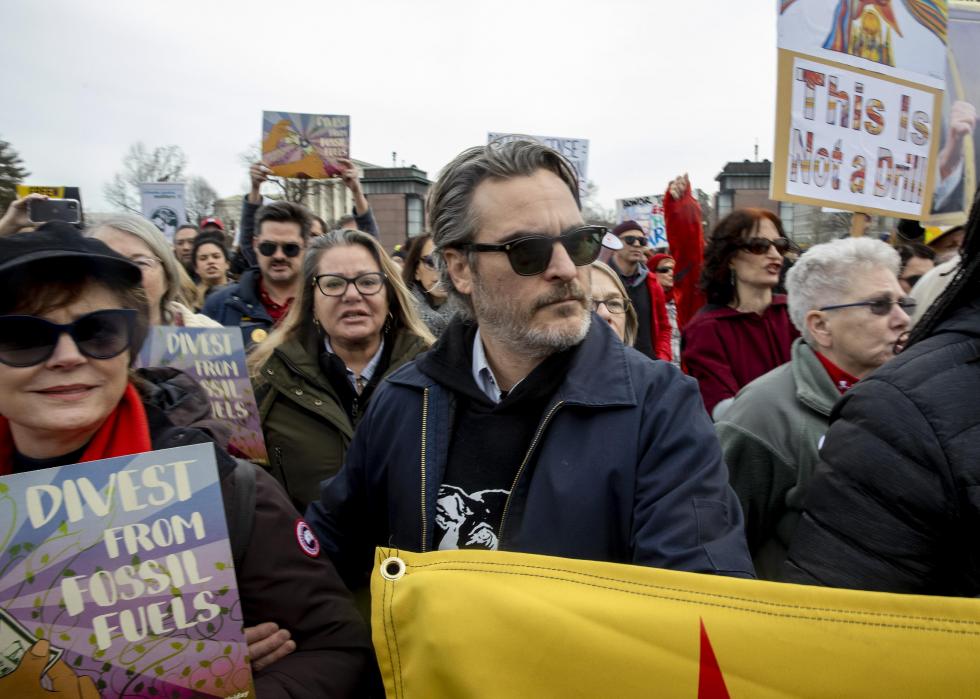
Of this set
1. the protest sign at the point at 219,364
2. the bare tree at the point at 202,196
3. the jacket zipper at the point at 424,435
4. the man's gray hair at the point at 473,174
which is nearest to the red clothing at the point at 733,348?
the man's gray hair at the point at 473,174

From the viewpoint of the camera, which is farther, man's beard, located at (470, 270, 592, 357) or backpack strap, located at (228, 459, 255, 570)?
man's beard, located at (470, 270, 592, 357)

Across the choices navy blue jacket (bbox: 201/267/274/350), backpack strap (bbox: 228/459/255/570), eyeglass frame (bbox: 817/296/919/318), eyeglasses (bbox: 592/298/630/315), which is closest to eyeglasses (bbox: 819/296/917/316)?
eyeglass frame (bbox: 817/296/919/318)

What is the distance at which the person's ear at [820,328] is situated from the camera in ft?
8.71

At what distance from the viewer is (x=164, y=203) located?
988 centimetres

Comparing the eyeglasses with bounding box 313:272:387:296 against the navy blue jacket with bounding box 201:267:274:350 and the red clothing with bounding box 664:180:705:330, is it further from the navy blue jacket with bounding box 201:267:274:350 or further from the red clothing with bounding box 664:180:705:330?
the red clothing with bounding box 664:180:705:330

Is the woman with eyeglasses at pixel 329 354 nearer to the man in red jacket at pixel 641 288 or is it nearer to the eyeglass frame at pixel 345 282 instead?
the eyeglass frame at pixel 345 282

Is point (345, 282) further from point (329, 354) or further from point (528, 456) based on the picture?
point (528, 456)

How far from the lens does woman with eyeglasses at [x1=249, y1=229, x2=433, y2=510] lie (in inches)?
113

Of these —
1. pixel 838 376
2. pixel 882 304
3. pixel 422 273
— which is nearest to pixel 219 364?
pixel 838 376

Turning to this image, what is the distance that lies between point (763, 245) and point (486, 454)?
116 inches

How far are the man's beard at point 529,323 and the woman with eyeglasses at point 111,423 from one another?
76 centimetres

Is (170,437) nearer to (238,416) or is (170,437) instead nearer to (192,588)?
(192,588)

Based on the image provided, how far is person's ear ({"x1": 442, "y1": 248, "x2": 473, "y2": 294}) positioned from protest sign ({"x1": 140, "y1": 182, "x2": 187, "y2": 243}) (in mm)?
8979

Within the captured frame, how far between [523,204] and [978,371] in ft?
3.86
